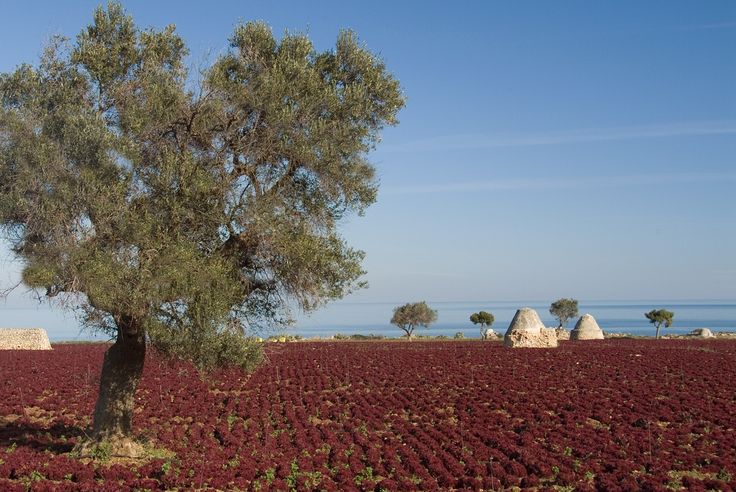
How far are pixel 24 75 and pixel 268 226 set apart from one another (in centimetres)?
562

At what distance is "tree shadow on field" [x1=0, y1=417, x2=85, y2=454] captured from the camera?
53.5 ft

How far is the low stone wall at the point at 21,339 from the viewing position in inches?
1900

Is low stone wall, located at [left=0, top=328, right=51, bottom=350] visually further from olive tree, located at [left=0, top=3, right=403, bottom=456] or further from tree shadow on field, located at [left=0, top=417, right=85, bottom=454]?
olive tree, located at [left=0, top=3, right=403, bottom=456]

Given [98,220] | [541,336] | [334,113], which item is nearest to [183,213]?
[98,220]

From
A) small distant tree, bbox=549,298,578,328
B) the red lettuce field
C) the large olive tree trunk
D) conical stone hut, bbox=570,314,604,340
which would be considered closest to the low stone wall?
the red lettuce field

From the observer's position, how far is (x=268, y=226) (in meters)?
13.6

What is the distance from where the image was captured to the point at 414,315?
270 ft

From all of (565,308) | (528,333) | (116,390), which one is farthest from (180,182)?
(565,308)

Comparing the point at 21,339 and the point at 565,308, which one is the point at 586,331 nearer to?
the point at 565,308

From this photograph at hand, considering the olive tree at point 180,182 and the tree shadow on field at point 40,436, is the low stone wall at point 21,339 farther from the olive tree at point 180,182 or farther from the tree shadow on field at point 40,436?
the olive tree at point 180,182

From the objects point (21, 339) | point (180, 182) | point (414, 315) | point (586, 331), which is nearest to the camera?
point (180, 182)

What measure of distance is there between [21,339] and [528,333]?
33513mm

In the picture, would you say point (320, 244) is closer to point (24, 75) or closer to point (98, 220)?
point (98, 220)

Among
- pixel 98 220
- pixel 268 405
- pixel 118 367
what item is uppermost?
pixel 98 220
